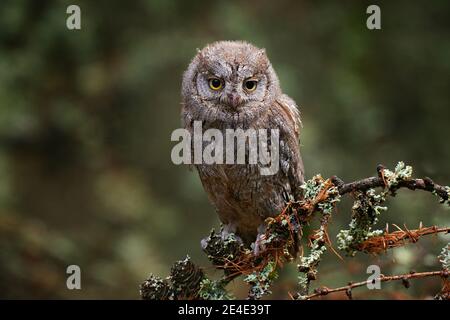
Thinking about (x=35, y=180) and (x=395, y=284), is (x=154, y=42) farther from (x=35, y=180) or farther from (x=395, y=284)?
(x=395, y=284)

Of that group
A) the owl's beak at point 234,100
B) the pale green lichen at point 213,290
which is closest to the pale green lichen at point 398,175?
the pale green lichen at point 213,290

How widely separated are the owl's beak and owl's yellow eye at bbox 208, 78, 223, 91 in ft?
0.36

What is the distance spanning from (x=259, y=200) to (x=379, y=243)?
46.3 inches

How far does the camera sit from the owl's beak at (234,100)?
290 centimetres

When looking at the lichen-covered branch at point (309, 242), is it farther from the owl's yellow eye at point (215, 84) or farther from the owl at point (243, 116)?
the owl's yellow eye at point (215, 84)

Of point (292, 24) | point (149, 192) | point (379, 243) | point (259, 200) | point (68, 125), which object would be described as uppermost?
point (292, 24)

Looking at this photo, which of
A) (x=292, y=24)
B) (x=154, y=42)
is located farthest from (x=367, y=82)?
(x=154, y=42)

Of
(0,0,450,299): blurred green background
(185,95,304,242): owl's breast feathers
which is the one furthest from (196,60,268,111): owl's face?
(0,0,450,299): blurred green background

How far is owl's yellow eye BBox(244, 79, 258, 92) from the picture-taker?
9.80 ft

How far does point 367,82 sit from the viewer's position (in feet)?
18.5

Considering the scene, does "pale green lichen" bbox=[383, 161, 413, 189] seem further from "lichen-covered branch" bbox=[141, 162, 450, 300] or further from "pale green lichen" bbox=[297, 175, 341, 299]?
"pale green lichen" bbox=[297, 175, 341, 299]

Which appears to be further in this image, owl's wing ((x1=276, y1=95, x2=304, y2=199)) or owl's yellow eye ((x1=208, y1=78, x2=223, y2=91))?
owl's wing ((x1=276, y1=95, x2=304, y2=199))

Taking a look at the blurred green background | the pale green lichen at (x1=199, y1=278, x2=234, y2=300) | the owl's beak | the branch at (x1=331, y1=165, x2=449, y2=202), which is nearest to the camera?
the branch at (x1=331, y1=165, x2=449, y2=202)

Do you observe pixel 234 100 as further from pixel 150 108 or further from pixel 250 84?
pixel 150 108
